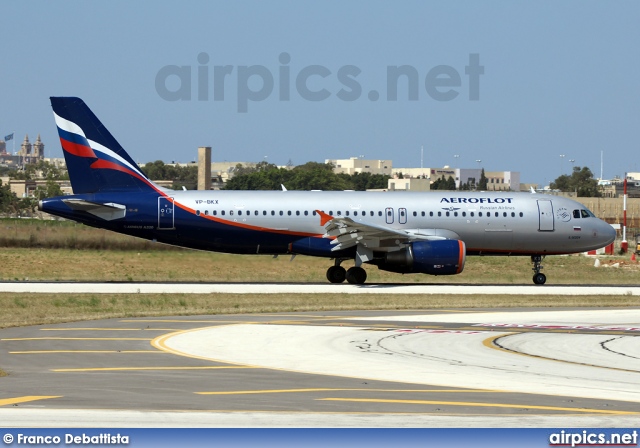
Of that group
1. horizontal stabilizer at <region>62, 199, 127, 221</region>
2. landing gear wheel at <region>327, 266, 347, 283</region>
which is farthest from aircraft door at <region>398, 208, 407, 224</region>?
horizontal stabilizer at <region>62, 199, 127, 221</region>

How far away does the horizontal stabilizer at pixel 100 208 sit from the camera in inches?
1588

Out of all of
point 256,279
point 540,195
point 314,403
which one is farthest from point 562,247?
point 314,403

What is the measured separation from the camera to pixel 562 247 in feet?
143

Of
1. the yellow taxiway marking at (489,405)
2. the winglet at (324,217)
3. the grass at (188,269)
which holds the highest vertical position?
the winglet at (324,217)

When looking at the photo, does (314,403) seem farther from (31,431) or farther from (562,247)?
(562,247)

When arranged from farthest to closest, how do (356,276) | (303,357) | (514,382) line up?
(356,276)
(303,357)
(514,382)

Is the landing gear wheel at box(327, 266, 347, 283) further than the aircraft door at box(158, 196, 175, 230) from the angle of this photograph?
Yes

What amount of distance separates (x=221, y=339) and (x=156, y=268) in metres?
26.0

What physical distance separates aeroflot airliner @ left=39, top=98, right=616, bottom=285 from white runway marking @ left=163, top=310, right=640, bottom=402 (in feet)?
51.6

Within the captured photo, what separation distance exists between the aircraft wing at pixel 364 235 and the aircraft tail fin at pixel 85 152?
8.17m

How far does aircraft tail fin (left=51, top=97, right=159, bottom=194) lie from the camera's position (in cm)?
4109

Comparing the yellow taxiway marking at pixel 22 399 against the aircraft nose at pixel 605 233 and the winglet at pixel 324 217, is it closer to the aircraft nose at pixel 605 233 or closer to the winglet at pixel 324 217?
the winglet at pixel 324 217

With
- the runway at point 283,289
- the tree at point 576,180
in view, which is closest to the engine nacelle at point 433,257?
the runway at point 283,289

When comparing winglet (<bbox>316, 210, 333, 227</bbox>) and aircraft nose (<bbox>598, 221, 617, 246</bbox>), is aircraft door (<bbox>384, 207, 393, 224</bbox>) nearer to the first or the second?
winglet (<bbox>316, 210, 333, 227</bbox>)
